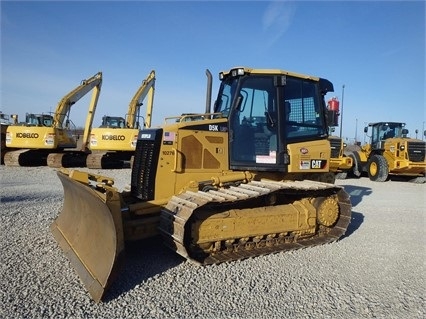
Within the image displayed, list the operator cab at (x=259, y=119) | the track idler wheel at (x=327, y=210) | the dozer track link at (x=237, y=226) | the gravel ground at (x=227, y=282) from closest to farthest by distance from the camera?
the gravel ground at (x=227, y=282), the dozer track link at (x=237, y=226), the operator cab at (x=259, y=119), the track idler wheel at (x=327, y=210)

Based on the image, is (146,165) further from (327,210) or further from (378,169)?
(378,169)

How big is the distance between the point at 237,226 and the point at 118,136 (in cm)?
1286

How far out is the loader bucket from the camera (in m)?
3.81

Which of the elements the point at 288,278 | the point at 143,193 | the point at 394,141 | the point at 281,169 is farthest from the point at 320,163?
the point at 394,141

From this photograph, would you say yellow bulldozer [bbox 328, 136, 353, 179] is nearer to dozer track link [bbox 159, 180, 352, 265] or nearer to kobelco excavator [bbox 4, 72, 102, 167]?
dozer track link [bbox 159, 180, 352, 265]

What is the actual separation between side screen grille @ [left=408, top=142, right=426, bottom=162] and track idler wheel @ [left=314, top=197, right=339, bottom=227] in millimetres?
11551

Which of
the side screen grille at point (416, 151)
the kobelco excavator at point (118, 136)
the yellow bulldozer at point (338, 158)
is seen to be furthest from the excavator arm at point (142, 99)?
the side screen grille at point (416, 151)

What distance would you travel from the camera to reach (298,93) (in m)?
6.10

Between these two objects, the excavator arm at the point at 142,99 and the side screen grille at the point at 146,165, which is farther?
the excavator arm at the point at 142,99

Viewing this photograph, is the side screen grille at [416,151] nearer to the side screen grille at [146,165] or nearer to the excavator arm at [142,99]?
the excavator arm at [142,99]

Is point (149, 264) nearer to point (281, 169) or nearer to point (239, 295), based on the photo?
point (239, 295)

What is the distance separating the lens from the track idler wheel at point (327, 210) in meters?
5.91

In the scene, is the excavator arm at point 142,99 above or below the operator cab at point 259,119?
above

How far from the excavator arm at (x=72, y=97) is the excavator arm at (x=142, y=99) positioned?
7.21ft
